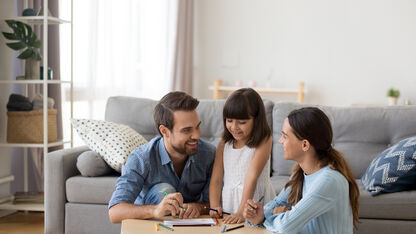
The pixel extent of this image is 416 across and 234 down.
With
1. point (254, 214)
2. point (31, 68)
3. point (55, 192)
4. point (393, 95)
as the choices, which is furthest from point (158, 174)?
point (393, 95)

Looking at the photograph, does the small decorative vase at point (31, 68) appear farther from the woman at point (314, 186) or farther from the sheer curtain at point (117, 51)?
the woman at point (314, 186)

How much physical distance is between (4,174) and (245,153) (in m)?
2.23

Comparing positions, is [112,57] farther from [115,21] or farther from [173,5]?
[173,5]

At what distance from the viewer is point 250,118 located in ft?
6.16

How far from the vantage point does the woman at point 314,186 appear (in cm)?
140

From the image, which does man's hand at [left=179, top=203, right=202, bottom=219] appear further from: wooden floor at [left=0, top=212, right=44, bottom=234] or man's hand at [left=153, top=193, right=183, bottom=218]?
wooden floor at [left=0, top=212, right=44, bottom=234]

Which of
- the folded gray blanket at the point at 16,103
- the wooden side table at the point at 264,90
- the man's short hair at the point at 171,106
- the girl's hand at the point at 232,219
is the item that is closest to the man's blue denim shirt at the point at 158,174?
the man's short hair at the point at 171,106

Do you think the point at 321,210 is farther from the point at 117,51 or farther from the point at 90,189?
the point at 117,51

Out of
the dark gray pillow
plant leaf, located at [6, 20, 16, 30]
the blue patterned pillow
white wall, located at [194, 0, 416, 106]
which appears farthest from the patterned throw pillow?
white wall, located at [194, 0, 416, 106]

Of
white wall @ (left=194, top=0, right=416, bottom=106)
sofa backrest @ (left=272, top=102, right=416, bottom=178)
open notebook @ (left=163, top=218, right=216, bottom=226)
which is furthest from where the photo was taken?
white wall @ (left=194, top=0, right=416, bottom=106)

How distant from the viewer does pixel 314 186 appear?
55.4 inches

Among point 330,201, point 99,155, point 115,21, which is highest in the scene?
point 115,21

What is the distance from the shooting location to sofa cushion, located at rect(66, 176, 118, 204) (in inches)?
102

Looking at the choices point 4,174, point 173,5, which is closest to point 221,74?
point 173,5
